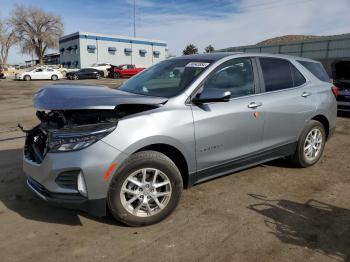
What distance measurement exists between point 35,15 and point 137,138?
77517mm

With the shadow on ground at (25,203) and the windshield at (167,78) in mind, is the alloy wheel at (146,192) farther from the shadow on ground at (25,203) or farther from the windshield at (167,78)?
the windshield at (167,78)

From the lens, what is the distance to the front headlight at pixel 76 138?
10.6 ft

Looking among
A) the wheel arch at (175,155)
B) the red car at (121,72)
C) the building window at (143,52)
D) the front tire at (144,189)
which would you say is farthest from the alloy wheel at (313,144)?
the building window at (143,52)

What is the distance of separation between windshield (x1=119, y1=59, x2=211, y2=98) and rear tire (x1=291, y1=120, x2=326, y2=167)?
79.8 inches

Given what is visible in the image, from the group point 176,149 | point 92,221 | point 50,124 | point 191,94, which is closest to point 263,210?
point 176,149

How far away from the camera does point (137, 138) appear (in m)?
3.39

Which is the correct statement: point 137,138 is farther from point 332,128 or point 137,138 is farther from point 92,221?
point 332,128

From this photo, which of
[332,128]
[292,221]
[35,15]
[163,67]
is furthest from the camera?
[35,15]

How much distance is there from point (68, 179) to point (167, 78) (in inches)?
72.6

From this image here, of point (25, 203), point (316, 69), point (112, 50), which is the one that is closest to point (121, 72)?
point (112, 50)

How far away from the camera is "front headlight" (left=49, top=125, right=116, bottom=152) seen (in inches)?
127

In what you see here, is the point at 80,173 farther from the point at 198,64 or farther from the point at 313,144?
the point at 313,144

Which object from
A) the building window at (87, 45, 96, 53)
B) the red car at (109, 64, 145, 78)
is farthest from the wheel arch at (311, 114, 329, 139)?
the building window at (87, 45, 96, 53)

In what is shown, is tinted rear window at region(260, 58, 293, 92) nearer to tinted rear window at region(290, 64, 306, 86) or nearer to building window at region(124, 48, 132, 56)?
tinted rear window at region(290, 64, 306, 86)
